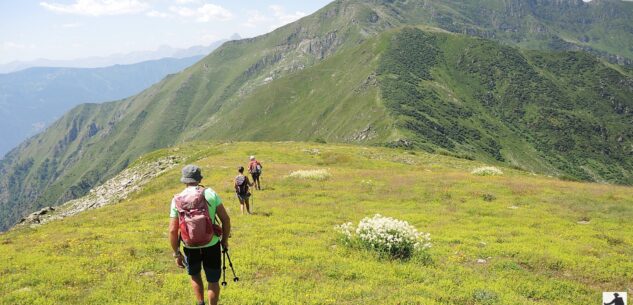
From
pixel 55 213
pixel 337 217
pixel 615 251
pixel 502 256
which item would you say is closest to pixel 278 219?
pixel 337 217

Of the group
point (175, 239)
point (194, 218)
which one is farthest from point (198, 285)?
point (194, 218)

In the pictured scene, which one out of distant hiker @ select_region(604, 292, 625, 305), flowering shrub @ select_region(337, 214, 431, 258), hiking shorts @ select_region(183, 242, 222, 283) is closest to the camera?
hiking shorts @ select_region(183, 242, 222, 283)

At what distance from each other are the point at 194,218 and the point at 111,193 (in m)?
46.7

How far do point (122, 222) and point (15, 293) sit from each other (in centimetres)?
1158

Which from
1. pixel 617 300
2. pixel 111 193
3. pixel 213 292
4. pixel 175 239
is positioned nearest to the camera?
pixel 175 239

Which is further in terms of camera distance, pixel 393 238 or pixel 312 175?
pixel 312 175

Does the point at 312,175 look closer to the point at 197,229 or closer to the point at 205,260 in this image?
the point at 205,260

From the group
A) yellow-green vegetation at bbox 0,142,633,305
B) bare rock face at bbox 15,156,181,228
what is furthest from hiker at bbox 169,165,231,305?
bare rock face at bbox 15,156,181,228

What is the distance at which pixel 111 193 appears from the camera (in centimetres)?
5041

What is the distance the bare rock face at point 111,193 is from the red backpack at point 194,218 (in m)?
35.6

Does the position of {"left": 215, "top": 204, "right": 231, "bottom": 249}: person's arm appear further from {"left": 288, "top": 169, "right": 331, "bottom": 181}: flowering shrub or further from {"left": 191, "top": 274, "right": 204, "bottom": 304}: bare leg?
{"left": 288, "top": 169, "right": 331, "bottom": 181}: flowering shrub

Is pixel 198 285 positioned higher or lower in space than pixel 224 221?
lower

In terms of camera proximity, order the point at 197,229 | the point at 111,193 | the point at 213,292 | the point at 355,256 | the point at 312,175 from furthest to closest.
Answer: the point at 111,193, the point at 312,175, the point at 355,256, the point at 213,292, the point at 197,229

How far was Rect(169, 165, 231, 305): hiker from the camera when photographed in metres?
9.41
